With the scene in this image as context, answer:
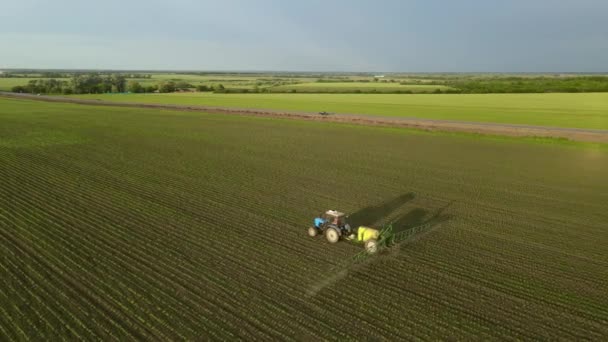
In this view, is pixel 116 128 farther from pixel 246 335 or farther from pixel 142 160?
pixel 246 335

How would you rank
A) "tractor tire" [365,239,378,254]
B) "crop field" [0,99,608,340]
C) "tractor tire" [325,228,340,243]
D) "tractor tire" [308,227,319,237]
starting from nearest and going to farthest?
1. "crop field" [0,99,608,340]
2. "tractor tire" [365,239,378,254]
3. "tractor tire" [325,228,340,243]
4. "tractor tire" [308,227,319,237]

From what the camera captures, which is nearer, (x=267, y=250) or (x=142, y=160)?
(x=267, y=250)

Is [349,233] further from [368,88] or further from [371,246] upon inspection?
[368,88]

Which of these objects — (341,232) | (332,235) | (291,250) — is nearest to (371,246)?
(341,232)

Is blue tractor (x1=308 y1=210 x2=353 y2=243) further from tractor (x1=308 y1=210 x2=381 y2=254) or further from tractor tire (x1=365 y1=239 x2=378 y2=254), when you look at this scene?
tractor tire (x1=365 y1=239 x2=378 y2=254)

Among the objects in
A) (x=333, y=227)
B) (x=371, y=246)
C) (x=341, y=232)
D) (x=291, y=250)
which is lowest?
(x=291, y=250)

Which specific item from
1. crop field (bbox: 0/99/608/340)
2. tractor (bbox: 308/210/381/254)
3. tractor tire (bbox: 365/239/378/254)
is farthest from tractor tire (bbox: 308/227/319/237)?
tractor tire (bbox: 365/239/378/254)

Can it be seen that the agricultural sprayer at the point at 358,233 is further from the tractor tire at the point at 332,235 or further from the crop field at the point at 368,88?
the crop field at the point at 368,88

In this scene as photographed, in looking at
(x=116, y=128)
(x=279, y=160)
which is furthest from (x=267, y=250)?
(x=116, y=128)
